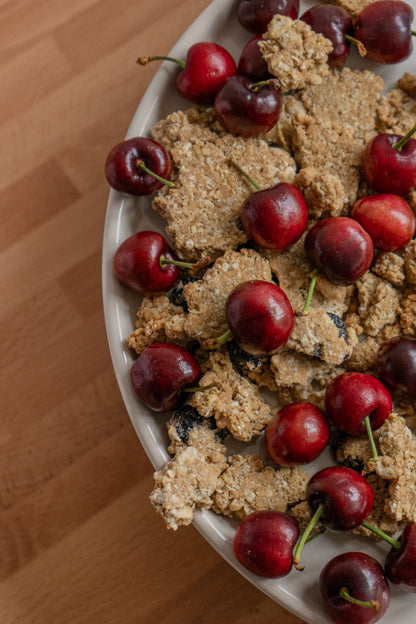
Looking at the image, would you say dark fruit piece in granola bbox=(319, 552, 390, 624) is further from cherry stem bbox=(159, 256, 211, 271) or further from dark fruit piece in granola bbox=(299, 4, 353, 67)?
dark fruit piece in granola bbox=(299, 4, 353, 67)

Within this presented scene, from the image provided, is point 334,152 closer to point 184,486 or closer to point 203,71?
point 203,71

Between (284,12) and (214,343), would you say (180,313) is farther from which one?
(284,12)

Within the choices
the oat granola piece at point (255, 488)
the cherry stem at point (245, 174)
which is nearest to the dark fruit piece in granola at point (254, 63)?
the cherry stem at point (245, 174)

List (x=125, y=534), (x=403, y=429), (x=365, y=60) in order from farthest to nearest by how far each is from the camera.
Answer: (x=125, y=534) → (x=365, y=60) → (x=403, y=429)

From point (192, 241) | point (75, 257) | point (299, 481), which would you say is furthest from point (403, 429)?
point (75, 257)

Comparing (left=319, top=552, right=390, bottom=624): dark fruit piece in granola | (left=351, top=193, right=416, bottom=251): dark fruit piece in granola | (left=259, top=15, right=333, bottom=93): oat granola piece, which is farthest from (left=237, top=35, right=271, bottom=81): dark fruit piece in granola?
(left=319, top=552, right=390, bottom=624): dark fruit piece in granola
